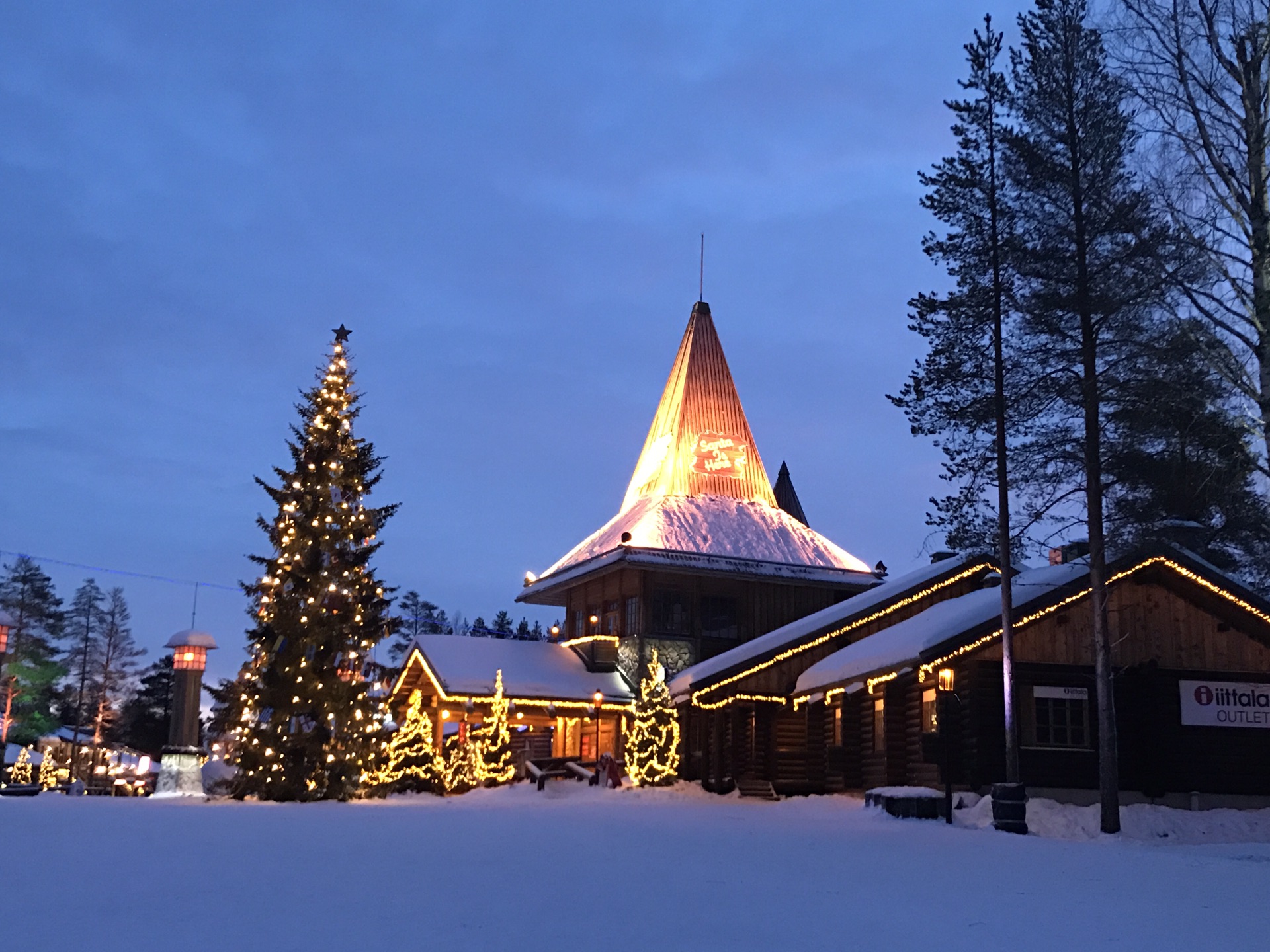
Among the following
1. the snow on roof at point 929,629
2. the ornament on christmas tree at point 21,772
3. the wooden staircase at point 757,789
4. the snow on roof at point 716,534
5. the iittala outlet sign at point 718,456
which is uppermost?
the iittala outlet sign at point 718,456

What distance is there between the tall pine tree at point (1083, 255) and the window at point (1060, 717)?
3041 millimetres

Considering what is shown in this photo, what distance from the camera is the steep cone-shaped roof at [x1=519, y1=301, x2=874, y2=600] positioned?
40844 millimetres

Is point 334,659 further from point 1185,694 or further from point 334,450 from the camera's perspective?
point 1185,694

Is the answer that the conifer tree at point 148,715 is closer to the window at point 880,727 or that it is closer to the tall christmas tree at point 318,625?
the tall christmas tree at point 318,625

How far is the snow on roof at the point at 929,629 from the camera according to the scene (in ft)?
82.0

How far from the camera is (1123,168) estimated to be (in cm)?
2242

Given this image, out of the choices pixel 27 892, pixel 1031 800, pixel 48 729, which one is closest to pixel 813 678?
pixel 1031 800

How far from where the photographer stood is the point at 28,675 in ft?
178

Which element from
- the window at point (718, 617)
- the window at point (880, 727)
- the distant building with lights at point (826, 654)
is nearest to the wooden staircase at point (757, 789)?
the distant building with lights at point (826, 654)

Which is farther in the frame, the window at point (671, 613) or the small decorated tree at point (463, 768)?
the window at point (671, 613)

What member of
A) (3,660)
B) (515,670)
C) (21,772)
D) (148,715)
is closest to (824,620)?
(515,670)

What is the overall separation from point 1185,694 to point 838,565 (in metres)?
17.9

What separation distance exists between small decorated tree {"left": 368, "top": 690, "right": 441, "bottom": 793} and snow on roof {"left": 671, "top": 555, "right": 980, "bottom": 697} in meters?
6.81

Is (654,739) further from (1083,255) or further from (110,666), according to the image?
(110,666)
